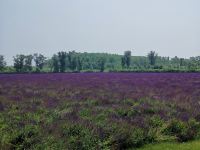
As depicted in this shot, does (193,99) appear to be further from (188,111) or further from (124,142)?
(124,142)

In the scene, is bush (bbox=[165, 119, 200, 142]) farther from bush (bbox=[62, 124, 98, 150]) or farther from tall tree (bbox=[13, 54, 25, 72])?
tall tree (bbox=[13, 54, 25, 72])

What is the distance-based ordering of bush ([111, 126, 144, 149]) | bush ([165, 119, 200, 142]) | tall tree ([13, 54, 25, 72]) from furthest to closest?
1. tall tree ([13, 54, 25, 72])
2. bush ([165, 119, 200, 142])
3. bush ([111, 126, 144, 149])

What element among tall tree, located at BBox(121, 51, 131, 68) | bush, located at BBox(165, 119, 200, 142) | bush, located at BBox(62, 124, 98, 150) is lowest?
bush, located at BBox(165, 119, 200, 142)

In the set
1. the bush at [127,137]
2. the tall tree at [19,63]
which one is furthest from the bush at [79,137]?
the tall tree at [19,63]

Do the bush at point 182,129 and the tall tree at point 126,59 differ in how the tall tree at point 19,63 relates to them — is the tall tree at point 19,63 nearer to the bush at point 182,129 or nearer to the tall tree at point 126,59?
the tall tree at point 126,59

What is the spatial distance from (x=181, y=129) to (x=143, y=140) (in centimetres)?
160

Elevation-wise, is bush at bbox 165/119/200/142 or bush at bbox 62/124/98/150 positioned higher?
bush at bbox 62/124/98/150

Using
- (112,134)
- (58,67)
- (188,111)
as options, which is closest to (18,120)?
(112,134)

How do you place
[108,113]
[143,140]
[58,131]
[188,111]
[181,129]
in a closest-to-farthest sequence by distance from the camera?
1. [58,131]
2. [143,140]
3. [181,129]
4. [108,113]
5. [188,111]

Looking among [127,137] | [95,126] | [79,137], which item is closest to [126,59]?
[95,126]

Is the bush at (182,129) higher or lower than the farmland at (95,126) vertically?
lower

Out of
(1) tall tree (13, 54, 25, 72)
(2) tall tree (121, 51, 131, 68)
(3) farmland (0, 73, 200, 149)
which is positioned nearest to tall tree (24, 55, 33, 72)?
(1) tall tree (13, 54, 25, 72)

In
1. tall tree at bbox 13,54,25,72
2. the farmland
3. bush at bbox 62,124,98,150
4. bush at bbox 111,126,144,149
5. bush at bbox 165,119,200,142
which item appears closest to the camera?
bush at bbox 62,124,98,150

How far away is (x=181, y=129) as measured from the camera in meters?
10.7
